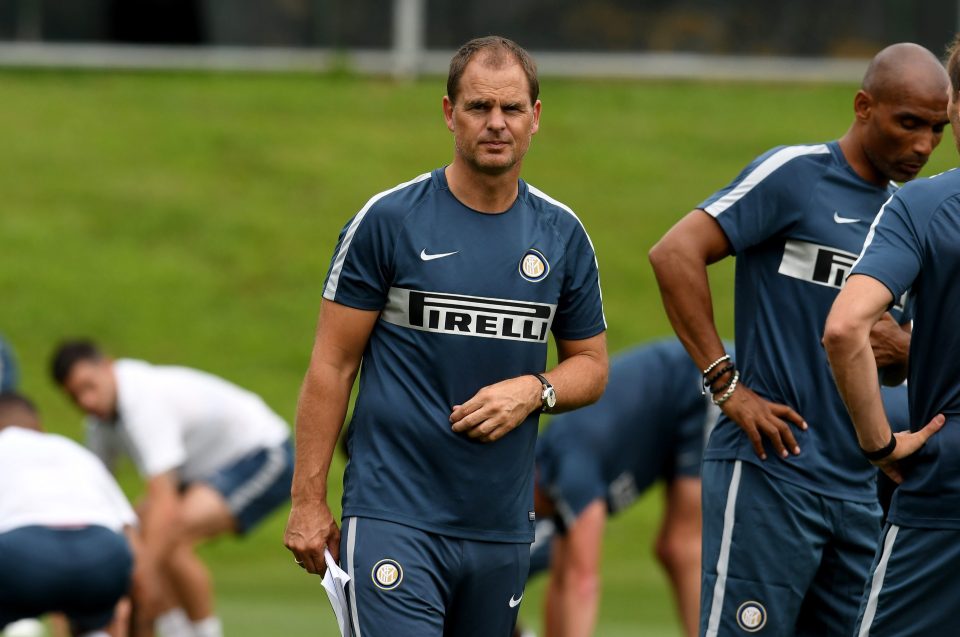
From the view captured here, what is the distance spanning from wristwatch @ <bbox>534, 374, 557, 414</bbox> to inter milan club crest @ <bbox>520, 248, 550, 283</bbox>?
329mm

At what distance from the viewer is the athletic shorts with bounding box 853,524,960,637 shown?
477 cm

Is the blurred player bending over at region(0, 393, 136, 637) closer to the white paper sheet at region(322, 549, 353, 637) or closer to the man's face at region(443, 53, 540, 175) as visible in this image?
the white paper sheet at region(322, 549, 353, 637)

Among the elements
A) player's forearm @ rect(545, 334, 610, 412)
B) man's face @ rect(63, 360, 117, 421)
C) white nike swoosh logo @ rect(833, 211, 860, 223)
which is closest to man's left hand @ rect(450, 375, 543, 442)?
player's forearm @ rect(545, 334, 610, 412)

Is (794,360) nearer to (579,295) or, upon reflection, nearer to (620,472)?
(579,295)

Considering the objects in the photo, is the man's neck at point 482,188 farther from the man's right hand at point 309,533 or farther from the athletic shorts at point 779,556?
the athletic shorts at point 779,556

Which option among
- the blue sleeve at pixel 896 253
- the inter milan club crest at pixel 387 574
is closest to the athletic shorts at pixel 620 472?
the inter milan club crest at pixel 387 574

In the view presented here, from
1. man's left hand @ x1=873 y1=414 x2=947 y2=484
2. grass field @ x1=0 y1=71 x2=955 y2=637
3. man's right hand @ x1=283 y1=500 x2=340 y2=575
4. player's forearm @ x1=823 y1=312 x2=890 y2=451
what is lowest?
grass field @ x1=0 y1=71 x2=955 y2=637

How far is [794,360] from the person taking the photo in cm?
584

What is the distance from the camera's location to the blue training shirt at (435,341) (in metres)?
5.28

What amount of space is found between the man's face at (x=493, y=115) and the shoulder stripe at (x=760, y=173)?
924 mm

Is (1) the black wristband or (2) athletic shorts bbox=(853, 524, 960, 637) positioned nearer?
(2) athletic shorts bbox=(853, 524, 960, 637)

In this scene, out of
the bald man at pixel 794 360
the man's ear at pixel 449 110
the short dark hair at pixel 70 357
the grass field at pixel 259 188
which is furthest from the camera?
the grass field at pixel 259 188

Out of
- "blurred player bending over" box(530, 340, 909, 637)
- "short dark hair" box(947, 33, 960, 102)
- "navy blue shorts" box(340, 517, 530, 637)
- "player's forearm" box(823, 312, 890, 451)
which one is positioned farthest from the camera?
"blurred player bending over" box(530, 340, 909, 637)

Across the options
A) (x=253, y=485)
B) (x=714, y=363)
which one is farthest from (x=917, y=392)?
(x=253, y=485)
